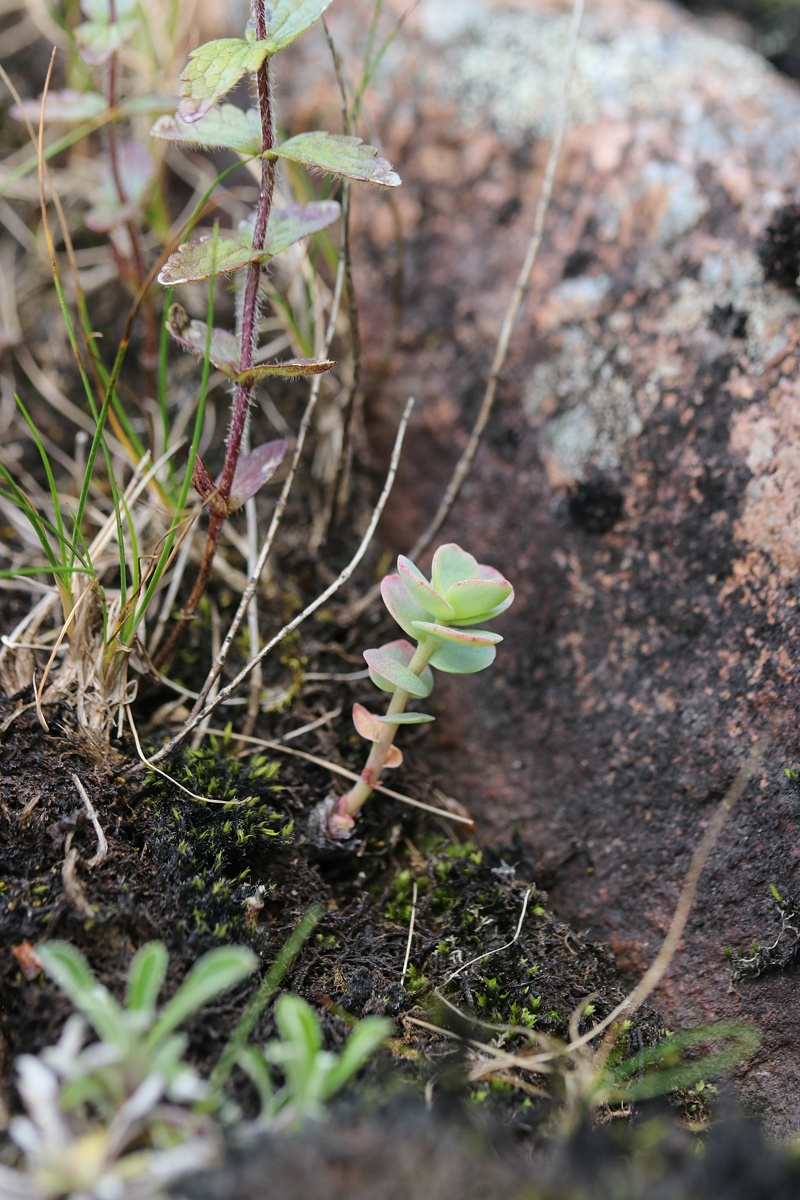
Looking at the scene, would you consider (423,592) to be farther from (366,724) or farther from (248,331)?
(248,331)

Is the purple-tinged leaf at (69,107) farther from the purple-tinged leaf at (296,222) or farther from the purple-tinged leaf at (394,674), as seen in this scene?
the purple-tinged leaf at (394,674)

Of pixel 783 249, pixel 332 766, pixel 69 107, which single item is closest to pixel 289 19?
pixel 69 107

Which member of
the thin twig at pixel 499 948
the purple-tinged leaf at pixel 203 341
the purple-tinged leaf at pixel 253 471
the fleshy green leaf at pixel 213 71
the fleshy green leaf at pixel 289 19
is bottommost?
the thin twig at pixel 499 948

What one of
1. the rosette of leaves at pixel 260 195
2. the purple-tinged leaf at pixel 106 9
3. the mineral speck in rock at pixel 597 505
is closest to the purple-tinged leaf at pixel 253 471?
the rosette of leaves at pixel 260 195

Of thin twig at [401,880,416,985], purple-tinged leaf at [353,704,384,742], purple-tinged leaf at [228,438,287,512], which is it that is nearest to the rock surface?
thin twig at [401,880,416,985]

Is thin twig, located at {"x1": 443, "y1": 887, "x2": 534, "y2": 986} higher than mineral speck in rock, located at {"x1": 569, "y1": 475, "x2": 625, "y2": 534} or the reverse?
the reverse

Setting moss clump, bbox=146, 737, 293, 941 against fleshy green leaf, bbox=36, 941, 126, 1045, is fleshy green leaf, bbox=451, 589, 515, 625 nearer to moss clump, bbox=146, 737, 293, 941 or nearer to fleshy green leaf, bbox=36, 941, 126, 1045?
moss clump, bbox=146, 737, 293, 941
